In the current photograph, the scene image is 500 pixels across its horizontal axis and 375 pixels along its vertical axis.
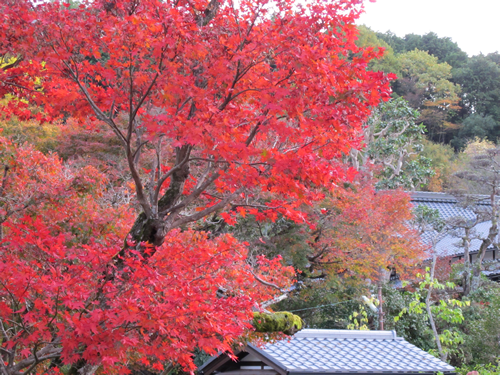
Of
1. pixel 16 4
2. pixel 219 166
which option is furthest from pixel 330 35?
pixel 16 4

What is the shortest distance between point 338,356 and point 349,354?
0.80 ft

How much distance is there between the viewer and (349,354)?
733 centimetres

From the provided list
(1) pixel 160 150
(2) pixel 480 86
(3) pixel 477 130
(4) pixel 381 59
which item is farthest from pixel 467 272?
(2) pixel 480 86

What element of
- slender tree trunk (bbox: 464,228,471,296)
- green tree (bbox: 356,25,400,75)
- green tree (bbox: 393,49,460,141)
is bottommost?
slender tree trunk (bbox: 464,228,471,296)

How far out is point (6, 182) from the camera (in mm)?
6668

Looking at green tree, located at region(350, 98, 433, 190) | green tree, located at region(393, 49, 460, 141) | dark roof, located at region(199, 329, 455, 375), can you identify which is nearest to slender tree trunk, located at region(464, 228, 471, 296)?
green tree, located at region(350, 98, 433, 190)

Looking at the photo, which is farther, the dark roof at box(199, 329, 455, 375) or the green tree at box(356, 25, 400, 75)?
the green tree at box(356, 25, 400, 75)

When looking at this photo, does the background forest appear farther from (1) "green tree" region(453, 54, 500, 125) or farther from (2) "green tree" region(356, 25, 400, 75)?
(1) "green tree" region(453, 54, 500, 125)

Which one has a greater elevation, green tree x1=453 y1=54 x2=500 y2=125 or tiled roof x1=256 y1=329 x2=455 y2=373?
green tree x1=453 y1=54 x2=500 y2=125

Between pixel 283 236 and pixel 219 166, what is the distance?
25.8ft

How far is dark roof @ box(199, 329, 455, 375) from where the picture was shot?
6.53 metres

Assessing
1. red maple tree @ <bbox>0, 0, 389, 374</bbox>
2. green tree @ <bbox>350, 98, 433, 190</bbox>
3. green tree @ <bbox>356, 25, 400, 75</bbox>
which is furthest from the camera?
green tree @ <bbox>356, 25, 400, 75</bbox>

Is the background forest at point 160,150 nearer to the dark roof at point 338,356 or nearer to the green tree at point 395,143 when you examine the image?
the dark roof at point 338,356

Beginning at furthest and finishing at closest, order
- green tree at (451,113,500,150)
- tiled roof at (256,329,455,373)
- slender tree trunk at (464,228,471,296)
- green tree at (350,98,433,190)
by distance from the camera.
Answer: green tree at (451,113,500,150) → green tree at (350,98,433,190) → slender tree trunk at (464,228,471,296) → tiled roof at (256,329,455,373)
